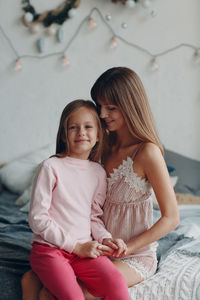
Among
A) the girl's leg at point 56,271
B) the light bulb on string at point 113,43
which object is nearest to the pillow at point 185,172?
the light bulb on string at point 113,43

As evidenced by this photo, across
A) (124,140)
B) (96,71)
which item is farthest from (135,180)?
(96,71)

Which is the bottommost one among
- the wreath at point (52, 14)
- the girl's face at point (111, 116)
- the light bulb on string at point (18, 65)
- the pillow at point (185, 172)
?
the pillow at point (185, 172)

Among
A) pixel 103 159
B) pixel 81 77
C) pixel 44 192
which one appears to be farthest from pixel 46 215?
pixel 81 77

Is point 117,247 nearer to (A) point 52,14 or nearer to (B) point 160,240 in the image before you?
(B) point 160,240

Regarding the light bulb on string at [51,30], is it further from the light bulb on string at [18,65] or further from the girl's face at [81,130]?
the girl's face at [81,130]

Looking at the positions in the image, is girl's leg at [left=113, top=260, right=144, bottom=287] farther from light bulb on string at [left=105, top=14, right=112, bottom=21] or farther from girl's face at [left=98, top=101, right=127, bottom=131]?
light bulb on string at [left=105, top=14, right=112, bottom=21]

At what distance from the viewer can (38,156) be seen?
110 inches

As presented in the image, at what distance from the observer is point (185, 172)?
8.88 ft

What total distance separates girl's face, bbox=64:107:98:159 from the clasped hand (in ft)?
1.13

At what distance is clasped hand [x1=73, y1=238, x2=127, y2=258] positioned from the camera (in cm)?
117

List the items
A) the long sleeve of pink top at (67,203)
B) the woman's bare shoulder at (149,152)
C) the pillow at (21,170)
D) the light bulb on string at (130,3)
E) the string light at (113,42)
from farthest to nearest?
the string light at (113,42) < the light bulb on string at (130,3) < the pillow at (21,170) < the woman's bare shoulder at (149,152) < the long sleeve of pink top at (67,203)

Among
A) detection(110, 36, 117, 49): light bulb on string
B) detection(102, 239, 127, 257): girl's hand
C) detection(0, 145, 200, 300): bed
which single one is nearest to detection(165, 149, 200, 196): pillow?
detection(0, 145, 200, 300): bed

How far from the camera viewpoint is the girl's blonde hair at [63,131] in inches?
52.5

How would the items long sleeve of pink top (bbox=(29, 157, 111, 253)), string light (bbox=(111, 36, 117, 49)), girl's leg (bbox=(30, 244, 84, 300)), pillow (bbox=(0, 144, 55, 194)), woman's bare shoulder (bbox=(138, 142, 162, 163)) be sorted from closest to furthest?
girl's leg (bbox=(30, 244, 84, 300)), long sleeve of pink top (bbox=(29, 157, 111, 253)), woman's bare shoulder (bbox=(138, 142, 162, 163)), pillow (bbox=(0, 144, 55, 194)), string light (bbox=(111, 36, 117, 49))
